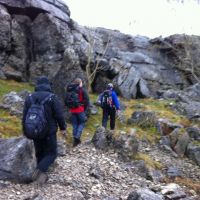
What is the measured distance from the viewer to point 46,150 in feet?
32.8

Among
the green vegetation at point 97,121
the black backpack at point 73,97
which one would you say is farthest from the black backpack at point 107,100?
the black backpack at point 73,97

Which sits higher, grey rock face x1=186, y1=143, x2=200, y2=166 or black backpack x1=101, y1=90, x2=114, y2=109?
black backpack x1=101, y1=90, x2=114, y2=109

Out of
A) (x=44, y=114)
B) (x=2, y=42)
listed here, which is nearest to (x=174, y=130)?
(x=44, y=114)

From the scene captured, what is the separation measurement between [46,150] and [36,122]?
103cm

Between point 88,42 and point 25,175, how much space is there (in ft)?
85.9

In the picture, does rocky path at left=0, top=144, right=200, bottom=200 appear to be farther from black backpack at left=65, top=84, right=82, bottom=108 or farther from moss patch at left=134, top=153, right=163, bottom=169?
black backpack at left=65, top=84, right=82, bottom=108

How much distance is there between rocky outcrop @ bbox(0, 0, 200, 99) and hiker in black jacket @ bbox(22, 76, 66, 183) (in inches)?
389

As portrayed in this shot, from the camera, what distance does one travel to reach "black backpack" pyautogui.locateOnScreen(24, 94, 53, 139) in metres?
9.27

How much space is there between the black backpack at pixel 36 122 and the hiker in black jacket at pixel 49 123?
0.44 ft

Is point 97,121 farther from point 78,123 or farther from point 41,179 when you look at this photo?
point 41,179

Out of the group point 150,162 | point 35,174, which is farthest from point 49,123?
point 150,162

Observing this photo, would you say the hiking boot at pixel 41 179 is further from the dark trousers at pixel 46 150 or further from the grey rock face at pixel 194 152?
the grey rock face at pixel 194 152

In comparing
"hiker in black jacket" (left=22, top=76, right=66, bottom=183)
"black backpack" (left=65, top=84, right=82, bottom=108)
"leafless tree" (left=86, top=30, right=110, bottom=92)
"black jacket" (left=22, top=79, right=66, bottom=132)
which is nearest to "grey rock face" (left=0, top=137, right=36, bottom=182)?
"hiker in black jacket" (left=22, top=76, right=66, bottom=183)

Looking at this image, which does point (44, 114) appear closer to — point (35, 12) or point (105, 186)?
point (105, 186)
